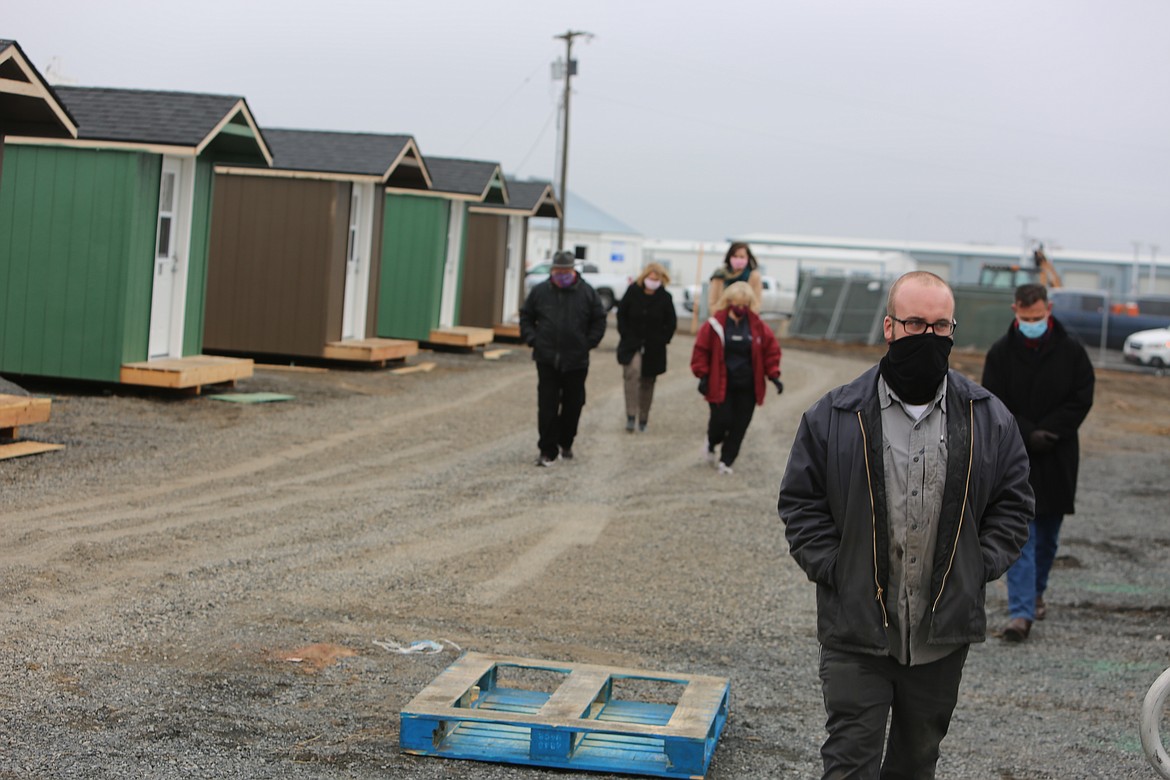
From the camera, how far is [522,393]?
711 inches

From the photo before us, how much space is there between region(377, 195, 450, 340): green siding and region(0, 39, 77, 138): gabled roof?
1021cm

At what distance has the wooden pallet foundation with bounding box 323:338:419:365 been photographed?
19.1 metres

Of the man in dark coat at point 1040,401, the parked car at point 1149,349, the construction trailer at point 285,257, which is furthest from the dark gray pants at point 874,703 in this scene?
the parked car at point 1149,349

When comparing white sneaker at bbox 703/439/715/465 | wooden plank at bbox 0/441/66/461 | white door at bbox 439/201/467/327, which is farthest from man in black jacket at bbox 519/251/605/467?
white door at bbox 439/201/467/327

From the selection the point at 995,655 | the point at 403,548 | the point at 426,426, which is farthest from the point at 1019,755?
the point at 426,426

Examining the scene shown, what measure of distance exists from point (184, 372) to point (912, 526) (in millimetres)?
11820

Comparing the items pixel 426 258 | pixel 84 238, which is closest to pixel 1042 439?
pixel 84 238

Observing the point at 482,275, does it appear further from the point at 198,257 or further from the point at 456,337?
the point at 198,257

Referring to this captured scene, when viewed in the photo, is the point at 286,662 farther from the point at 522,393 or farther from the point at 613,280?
the point at 613,280

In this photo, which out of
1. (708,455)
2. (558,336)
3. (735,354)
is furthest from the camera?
(708,455)

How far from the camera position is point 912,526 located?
362 centimetres

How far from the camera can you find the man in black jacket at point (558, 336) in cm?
1188

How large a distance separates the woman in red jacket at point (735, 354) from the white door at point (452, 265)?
13466 mm

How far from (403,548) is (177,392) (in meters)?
7.20
